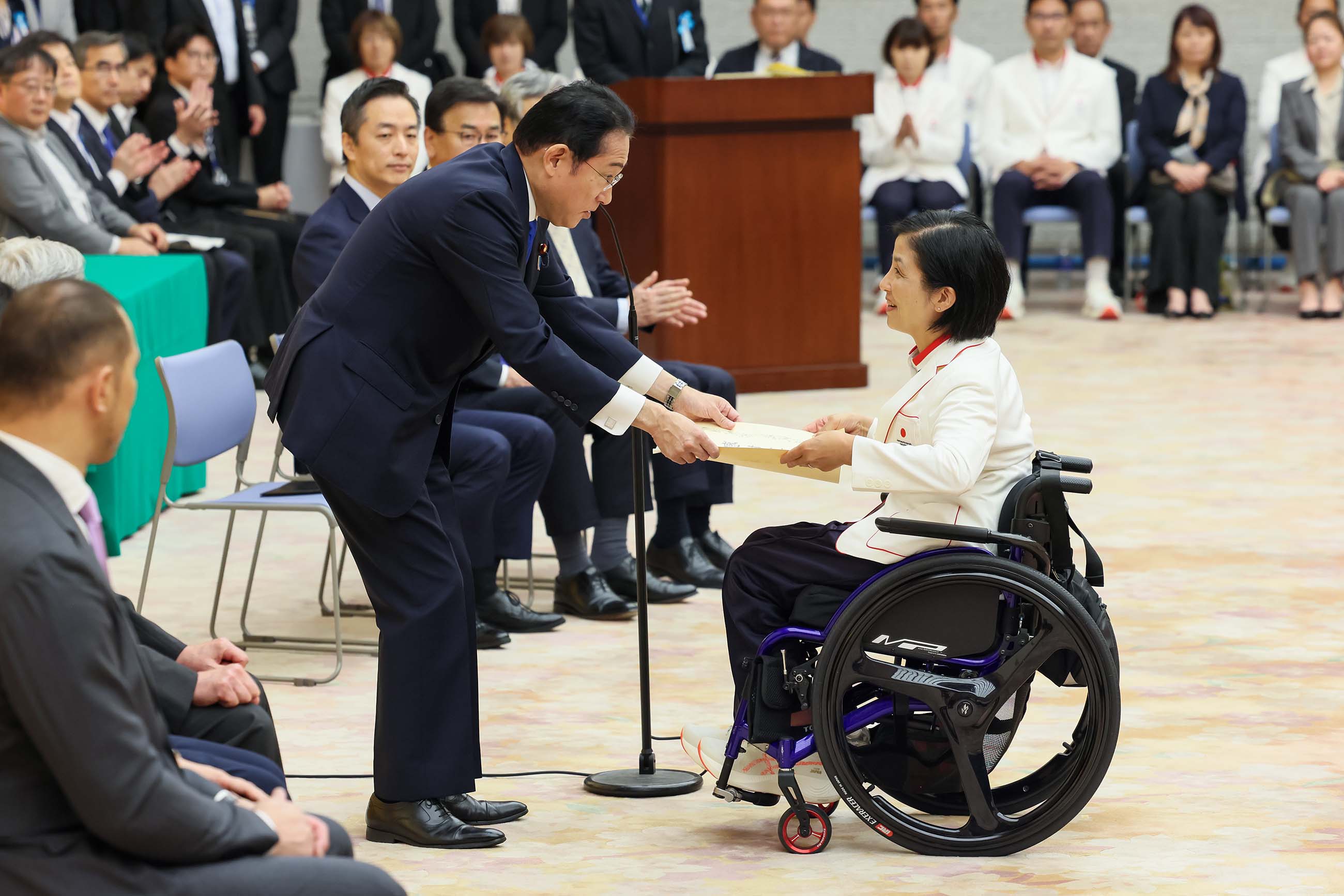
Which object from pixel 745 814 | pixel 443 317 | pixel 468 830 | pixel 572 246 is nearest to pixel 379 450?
pixel 443 317

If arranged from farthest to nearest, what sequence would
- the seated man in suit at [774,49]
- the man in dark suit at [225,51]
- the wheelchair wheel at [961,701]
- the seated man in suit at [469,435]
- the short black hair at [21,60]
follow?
the seated man in suit at [774,49]
the man in dark suit at [225,51]
the short black hair at [21,60]
the seated man in suit at [469,435]
the wheelchair wheel at [961,701]

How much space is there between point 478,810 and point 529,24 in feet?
22.2

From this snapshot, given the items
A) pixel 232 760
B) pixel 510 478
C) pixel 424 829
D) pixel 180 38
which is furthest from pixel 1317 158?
pixel 232 760

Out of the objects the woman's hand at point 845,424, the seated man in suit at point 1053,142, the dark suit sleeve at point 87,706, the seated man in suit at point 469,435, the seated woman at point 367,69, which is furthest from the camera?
the seated man in suit at point 1053,142

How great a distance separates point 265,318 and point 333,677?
424 cm

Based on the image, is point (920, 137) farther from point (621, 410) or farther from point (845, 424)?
point (621, 410)

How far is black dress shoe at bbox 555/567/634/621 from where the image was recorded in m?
4.20

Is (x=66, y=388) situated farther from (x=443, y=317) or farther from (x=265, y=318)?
(x=265, y=318)

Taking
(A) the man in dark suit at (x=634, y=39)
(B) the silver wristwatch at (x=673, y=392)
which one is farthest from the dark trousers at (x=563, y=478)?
(A) the man in dark suit at (x=634, y=39)

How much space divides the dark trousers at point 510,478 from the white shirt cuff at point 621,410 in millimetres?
1197

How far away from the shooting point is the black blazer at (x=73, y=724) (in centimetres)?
163

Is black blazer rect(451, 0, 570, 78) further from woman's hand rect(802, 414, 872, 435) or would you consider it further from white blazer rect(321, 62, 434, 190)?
woman's hand rect(802, 414, 872, 435)

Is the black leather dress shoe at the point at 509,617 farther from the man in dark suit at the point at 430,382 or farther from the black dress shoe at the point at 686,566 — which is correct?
the man in dark suit at the point at 430,382

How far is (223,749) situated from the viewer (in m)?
2.16
